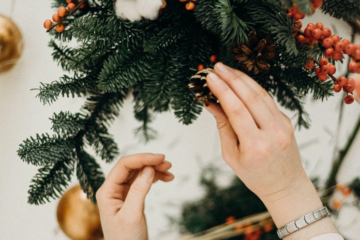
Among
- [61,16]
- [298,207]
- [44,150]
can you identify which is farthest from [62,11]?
[298,207]

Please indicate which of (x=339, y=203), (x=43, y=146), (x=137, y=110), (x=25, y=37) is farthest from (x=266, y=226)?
(x=25, y=37)

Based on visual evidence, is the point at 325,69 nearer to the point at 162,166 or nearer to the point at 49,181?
the point at 162,166

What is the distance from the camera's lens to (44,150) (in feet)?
1.57

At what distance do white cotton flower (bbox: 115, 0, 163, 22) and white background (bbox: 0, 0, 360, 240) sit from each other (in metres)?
0.42

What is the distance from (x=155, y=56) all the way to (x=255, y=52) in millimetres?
169

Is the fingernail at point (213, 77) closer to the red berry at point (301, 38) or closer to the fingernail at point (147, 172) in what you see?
the red berry at point (301, 38)

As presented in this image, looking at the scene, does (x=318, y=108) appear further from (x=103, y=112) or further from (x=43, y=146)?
(x=43, y=146)

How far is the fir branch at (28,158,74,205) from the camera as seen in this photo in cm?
50

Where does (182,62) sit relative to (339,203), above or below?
above

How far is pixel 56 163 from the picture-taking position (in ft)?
1.67

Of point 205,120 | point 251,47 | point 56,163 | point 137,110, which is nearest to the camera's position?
point 251,47

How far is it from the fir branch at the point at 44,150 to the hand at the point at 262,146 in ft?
0.98

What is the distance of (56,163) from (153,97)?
0.79 ft

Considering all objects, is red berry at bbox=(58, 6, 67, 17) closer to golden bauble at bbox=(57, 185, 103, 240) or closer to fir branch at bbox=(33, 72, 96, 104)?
fir branch at bbox=(33, 72, 96, 104)
